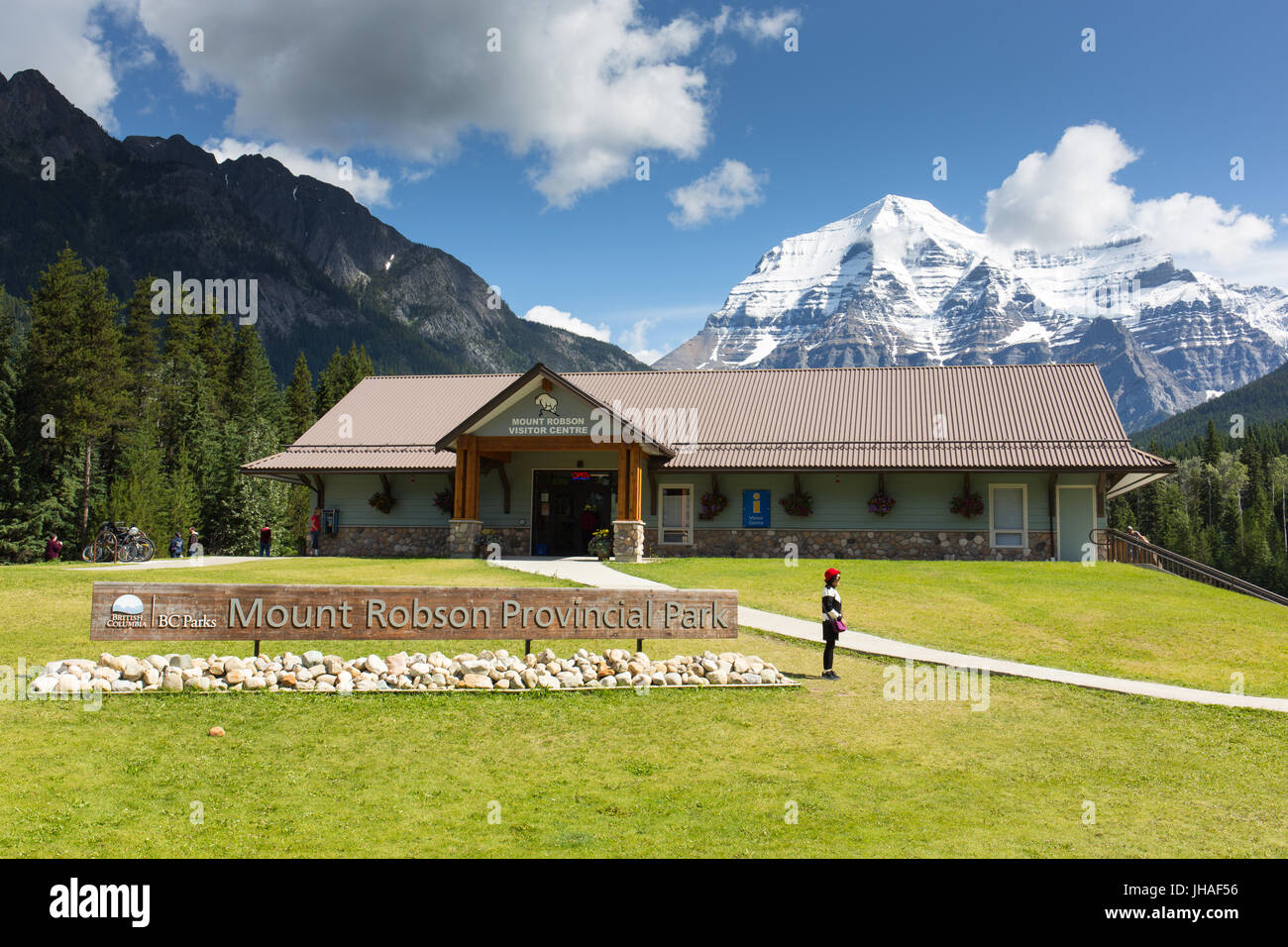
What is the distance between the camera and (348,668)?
10.7 m

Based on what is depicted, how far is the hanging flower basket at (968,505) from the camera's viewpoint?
27.7 metres

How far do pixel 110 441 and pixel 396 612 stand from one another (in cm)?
5016

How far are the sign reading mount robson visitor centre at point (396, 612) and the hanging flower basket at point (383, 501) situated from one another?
19263 mm

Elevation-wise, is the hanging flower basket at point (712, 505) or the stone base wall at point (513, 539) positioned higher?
the hanging flower basket at point (712, 505)

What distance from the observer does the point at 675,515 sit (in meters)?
29.8

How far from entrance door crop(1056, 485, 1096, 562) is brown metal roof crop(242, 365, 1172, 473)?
4.05ft

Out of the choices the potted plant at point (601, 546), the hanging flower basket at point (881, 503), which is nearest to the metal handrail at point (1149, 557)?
the hanging flower basket at point (881, 503)

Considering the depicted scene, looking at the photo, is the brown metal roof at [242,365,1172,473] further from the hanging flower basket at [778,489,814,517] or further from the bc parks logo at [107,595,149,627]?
the bc parks logo at [107,595,149,627]

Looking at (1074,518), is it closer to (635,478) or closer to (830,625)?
(635,478)

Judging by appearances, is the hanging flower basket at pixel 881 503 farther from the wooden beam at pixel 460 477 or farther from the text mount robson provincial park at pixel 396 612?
the text mount robson provincial park at pixel 396 612

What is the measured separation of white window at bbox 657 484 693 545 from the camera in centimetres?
2958

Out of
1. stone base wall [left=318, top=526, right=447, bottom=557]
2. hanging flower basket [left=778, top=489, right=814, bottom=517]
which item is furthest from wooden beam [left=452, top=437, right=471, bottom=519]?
hanging flower basket [left=778, top=489, right=814, bottom=517]
